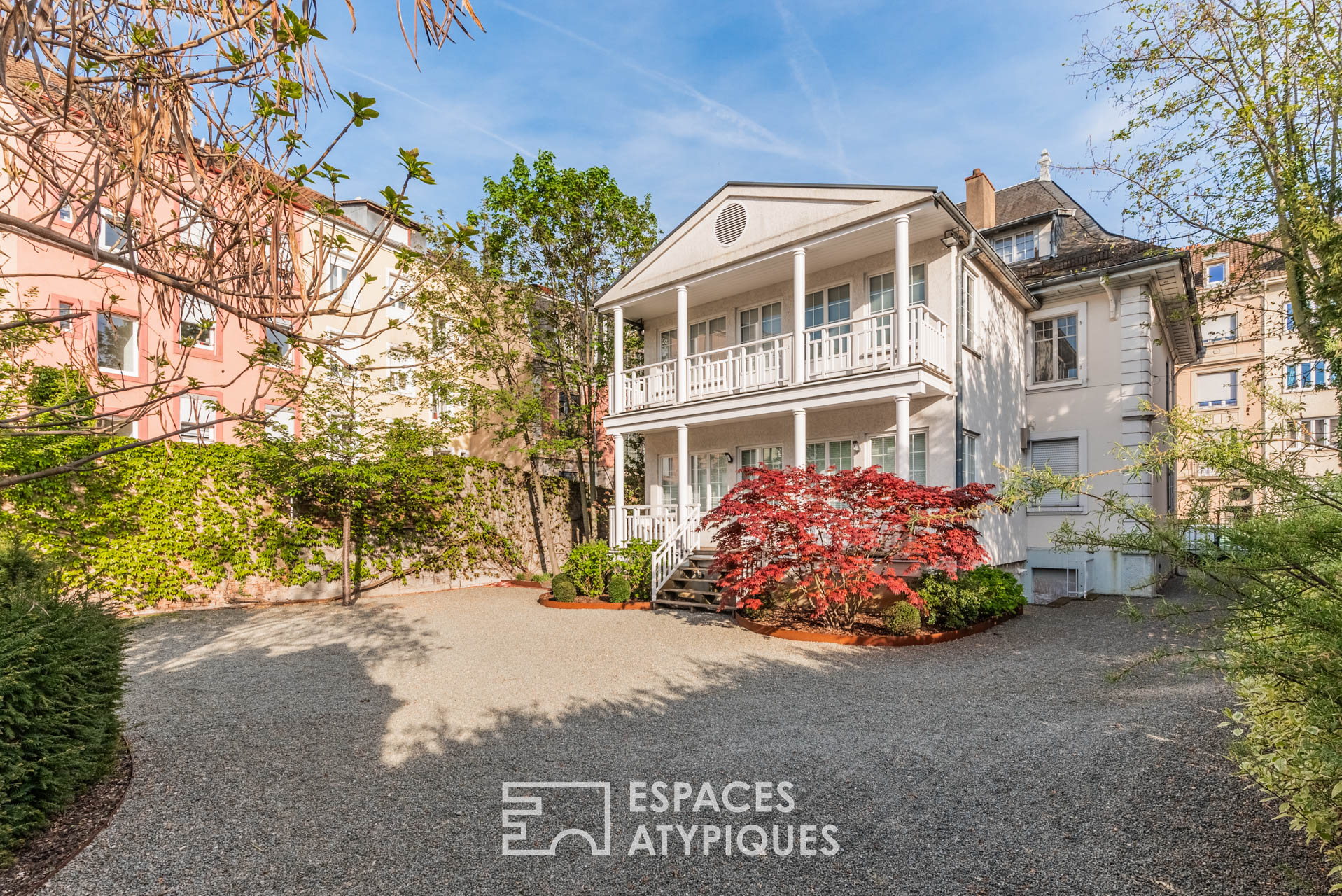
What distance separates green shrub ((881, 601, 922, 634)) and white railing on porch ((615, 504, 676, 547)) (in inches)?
190

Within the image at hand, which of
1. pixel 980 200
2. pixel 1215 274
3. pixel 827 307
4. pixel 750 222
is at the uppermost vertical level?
pixel 1215 274

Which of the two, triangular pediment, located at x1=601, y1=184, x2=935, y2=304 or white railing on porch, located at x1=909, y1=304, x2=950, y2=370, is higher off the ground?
triangular pediment, located at x1=601, y1=184, x2=935, y2=304

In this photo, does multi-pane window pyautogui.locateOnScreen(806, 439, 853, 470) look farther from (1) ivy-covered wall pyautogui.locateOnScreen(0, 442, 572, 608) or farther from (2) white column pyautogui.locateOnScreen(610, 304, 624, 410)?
(1) ivy-covered wall pyautogui.locateOnScreen(0, 442, 572, 608)

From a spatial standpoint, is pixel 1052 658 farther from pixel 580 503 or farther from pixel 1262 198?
pixel 580 503

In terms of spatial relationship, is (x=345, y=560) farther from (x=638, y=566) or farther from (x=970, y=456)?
(x=970, y=456)

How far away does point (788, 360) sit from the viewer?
11.7 metres

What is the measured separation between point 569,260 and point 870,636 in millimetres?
12075

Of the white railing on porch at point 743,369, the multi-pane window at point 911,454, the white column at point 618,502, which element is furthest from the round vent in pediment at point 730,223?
the multi-pane window at point 911,454

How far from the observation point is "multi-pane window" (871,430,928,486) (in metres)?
11.2

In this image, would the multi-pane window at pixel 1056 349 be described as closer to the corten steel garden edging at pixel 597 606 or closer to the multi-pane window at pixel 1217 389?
the corten steel garden edging at pixel 597 606

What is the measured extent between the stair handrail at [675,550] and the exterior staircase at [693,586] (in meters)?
0.07

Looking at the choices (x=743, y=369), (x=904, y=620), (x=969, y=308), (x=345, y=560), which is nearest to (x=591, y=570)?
(x=345, y=560)

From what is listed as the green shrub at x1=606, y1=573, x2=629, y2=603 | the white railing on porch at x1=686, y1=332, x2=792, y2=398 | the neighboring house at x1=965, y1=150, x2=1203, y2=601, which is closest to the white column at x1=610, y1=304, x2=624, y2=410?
the white railing on porch at x1=686, y1=332, x2=792, y2=398

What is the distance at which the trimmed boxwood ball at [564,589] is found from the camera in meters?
11.8
